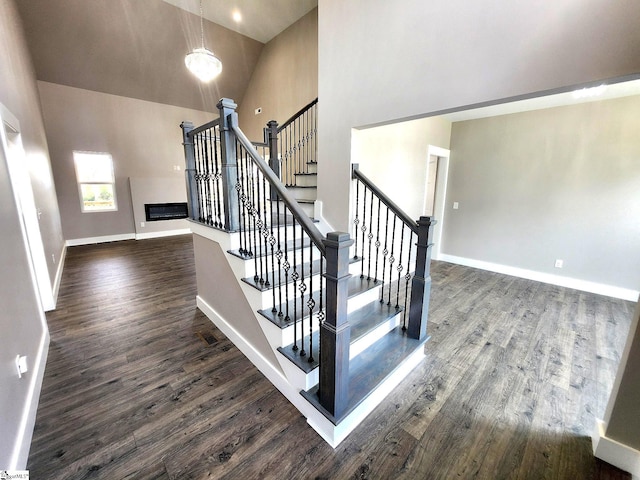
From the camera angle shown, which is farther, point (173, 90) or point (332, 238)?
point (173, 90)

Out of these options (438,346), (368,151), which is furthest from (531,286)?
(368,151)

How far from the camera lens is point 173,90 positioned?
21.3ft

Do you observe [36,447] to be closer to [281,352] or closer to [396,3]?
[281,352]

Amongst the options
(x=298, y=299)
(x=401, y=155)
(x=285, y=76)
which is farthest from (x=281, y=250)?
(x=285, y=76)

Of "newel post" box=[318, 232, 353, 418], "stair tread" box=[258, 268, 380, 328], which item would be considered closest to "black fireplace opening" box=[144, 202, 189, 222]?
"stair tread" box=[258, 268, 380, 328]

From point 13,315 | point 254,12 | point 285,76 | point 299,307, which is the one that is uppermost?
point 254,12

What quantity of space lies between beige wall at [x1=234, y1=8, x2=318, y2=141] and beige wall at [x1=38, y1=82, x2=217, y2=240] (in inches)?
80.9

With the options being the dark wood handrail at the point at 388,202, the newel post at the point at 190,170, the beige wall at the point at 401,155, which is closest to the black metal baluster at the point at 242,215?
the newel post at the point at 190,170

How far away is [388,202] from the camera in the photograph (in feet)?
7.51

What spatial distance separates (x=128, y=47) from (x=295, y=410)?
713 cm

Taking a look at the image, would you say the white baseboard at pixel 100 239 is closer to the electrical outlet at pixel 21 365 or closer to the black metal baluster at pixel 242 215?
the electrical outlet at pixel 21 365

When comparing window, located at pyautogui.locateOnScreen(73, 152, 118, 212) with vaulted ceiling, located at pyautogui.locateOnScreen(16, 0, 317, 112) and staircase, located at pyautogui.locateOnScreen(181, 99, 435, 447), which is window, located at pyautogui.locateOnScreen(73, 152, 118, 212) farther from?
staircase, located at pyautogui.locateOnScreen(181, 99, 435, 447)

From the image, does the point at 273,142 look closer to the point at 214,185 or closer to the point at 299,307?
the point at 214,185

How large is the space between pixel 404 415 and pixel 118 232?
24.4 ft
